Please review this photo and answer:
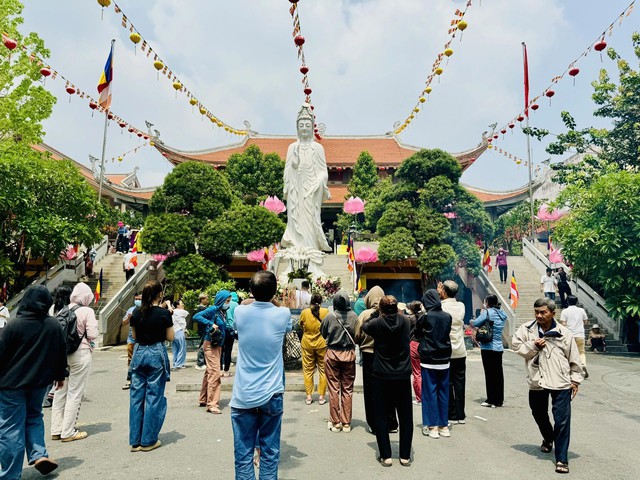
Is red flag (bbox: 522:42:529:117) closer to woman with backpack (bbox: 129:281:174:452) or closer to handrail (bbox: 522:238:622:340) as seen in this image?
handrail (bbox: 522:238:622:340)

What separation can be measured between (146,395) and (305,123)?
36.7 ft

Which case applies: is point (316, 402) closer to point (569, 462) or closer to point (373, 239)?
point (569, 462)

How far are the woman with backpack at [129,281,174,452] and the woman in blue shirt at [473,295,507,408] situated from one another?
387 cm

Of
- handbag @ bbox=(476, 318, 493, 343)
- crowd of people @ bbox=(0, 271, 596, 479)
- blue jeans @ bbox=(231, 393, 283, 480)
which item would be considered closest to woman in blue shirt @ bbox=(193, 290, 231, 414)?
crowd of people @ bbox=(0, 271, 596, 479)

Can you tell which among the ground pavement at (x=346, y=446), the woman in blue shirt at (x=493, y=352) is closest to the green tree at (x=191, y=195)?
the ground pavement at (x=346, y=446)

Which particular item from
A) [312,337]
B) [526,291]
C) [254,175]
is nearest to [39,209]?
[312,337]

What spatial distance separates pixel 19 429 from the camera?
336cm

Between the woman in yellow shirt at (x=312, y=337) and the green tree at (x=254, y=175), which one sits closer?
the woman in yellow shirt at (x=312, y=337)

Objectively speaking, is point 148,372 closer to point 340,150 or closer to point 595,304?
point 595,304

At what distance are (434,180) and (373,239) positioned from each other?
4.54 metres

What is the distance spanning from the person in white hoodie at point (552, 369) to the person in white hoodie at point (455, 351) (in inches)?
36.9

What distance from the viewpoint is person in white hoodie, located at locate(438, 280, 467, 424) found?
5094 mm

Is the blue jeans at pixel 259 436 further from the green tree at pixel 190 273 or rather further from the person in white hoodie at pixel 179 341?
the green tree at pixel 190 273

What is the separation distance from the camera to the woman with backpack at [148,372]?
4.11 m
